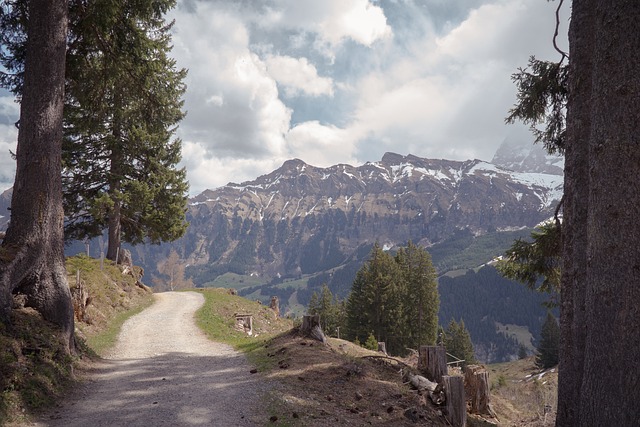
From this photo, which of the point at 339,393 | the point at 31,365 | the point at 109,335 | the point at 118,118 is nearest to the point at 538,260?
the point at 339,393

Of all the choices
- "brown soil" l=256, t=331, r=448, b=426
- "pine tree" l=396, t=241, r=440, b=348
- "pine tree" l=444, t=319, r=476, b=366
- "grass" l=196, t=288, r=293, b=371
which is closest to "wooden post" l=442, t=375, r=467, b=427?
"brown soil" l=256, t=331, r=448, b=426

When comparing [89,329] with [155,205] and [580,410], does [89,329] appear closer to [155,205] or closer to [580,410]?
[155,205]

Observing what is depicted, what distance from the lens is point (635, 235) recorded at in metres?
4.44

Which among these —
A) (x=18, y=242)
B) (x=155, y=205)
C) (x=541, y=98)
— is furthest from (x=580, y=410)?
(x=155, y=205)

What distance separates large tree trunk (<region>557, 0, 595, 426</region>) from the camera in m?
5.80

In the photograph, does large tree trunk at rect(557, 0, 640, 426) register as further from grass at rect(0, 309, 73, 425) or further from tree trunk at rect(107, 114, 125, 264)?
tree trunk at rect(107, 114, 125, 264)

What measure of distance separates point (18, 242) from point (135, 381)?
14.3 ft

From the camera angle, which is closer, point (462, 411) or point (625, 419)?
point (625, 419)

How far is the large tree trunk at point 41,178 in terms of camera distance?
8.91 meters

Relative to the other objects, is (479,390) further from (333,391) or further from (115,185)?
(115,185)

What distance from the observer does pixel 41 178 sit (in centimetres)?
906

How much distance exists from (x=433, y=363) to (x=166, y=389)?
703cm

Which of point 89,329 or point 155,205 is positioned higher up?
point 155,205

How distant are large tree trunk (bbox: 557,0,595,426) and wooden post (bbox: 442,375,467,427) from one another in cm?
262
